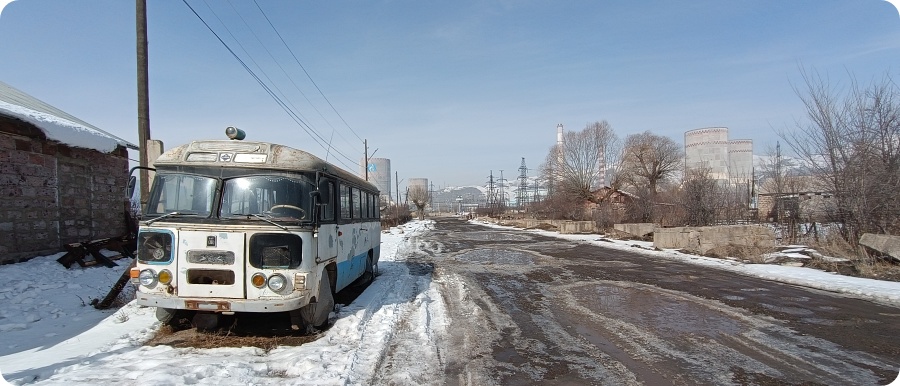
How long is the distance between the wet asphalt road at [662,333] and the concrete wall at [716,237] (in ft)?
21.0

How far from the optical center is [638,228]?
28344 millimetres

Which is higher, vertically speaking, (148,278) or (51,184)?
(51,184)

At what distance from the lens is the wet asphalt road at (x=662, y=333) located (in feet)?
17.0

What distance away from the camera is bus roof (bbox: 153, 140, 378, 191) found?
655 centimetres

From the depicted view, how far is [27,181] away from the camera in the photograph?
10812 millimetres

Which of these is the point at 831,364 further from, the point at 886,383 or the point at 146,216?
the point at 146,216

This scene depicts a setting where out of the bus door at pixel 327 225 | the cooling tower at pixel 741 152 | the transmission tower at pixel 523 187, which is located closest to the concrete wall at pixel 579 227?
the bus door at pixel 327 225

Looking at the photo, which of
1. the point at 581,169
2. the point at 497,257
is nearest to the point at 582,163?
the point at 581,169

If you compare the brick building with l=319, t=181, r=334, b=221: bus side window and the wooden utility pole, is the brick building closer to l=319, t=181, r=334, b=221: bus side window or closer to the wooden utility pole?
the wooden utility pole

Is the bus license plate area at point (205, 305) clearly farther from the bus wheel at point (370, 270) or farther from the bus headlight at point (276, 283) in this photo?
the bus wheel at point (370, 270)

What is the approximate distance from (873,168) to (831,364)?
41.7ft

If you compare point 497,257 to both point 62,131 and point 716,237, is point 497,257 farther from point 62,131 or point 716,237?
point 62,131

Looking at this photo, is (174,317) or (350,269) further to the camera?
(350,269)

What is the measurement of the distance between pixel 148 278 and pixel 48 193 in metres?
7.85
